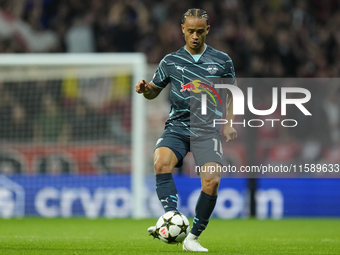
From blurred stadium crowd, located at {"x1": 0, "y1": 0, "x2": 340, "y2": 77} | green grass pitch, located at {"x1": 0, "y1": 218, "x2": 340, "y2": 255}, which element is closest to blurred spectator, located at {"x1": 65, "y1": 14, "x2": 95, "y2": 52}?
blurred stadium crowd, located at {"x1": 0, "y1": 0, "x2": 340, "y2": 77}

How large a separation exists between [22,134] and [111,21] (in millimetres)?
3512

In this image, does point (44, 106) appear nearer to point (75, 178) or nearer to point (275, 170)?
point (75, 178)

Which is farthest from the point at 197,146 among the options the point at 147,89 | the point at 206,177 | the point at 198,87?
the point at 147,89

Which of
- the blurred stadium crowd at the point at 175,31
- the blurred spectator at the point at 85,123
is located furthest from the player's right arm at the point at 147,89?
the blurred stadium crowd at the point at 175,31

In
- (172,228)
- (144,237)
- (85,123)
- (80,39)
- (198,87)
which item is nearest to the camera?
(172,228)

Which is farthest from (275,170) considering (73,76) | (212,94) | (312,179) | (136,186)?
(212,94)

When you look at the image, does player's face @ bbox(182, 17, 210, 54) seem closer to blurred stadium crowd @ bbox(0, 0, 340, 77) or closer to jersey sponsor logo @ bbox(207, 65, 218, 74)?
jersey sponsor logo @ bbox(207, 65, 218, 74)

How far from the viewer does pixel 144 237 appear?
7.30 m

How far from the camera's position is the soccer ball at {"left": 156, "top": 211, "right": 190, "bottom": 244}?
17.1ft

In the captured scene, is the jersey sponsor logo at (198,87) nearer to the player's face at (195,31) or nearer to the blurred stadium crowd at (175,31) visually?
the player's face at (195,31)

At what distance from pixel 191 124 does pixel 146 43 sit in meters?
8.53

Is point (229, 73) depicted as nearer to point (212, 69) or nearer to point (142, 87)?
point (212, 69)

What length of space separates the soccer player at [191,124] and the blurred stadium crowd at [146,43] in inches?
223

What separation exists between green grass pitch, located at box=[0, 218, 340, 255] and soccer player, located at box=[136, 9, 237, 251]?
0.46m
